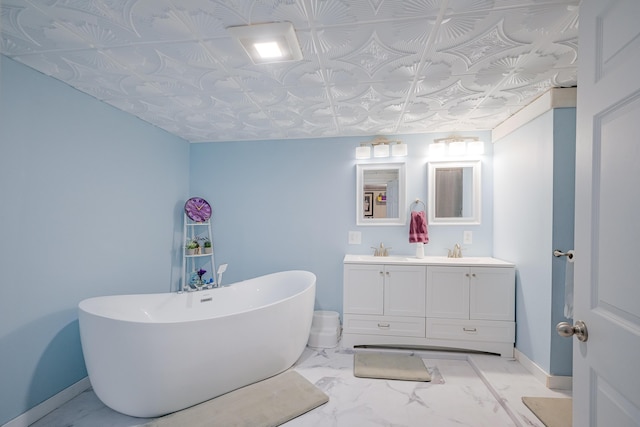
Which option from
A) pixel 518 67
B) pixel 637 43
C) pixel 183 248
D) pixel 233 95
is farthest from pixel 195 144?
pixel 637 43

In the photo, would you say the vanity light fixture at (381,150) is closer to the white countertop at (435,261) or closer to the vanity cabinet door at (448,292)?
the white countertop at (435,261)

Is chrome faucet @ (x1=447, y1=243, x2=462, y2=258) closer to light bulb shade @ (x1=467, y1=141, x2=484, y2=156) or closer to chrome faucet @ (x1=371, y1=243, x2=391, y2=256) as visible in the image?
chrome faucet @ (x1=371, y1=243, x2=391, y2=256)

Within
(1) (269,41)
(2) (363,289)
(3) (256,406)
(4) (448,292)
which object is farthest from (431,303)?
(1) (269,41)

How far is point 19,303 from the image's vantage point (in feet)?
5.17

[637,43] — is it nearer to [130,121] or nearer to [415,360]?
[415,360]

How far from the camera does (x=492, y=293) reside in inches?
94.2

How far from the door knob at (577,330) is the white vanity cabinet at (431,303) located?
155cm

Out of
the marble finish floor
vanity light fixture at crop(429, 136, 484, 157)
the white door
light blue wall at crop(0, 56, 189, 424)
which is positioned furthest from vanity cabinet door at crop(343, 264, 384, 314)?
light blue wall at crop(0, 56, 189, 424)

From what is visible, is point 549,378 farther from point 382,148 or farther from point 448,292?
point 382,148

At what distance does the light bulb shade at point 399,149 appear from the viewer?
2811 millimetres

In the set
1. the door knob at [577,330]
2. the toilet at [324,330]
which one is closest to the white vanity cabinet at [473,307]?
the toilet at [324,330]

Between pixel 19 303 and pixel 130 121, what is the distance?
1.55 metres

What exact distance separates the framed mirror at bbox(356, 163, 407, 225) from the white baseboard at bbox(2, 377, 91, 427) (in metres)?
2.65

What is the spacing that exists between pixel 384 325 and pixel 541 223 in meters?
1.54
